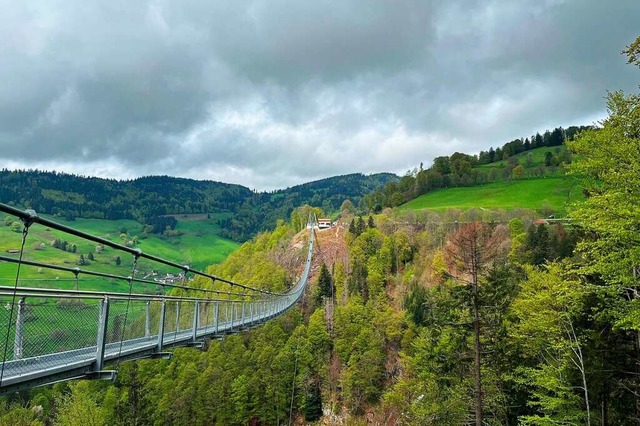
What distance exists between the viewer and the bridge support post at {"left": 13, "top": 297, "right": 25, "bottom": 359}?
4809 mm

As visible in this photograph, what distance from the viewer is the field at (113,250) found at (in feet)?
231

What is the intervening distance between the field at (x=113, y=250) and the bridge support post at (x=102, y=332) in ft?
141

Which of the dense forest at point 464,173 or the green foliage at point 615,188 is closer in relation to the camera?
the green foliage at point 615,188

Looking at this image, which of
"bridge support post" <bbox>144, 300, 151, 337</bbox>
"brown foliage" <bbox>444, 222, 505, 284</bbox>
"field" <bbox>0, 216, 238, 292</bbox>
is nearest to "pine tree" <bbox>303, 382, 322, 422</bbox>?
"field" <bbox>0, 216, 238, 292</bbox>

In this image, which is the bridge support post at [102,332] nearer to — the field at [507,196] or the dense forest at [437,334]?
the dense forest at [437,334]

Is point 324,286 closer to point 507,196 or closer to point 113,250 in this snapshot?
point 507,196

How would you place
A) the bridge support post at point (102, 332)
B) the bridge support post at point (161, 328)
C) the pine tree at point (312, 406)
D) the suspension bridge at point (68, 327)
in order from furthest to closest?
the pine tree at point (312, 406), the bridge support post at point (161, 328), the bridge support post at point (102, 332), the suspension bridge at point (68, 327)

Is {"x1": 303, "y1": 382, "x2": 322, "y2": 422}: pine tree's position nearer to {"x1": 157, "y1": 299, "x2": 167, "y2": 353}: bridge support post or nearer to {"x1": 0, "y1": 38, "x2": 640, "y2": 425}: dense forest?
{"x1": 0, "y1": 38, "x2": 640, "y2": 425}: dense forest

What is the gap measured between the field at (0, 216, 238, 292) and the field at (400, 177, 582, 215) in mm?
51156

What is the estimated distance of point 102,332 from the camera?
616cm

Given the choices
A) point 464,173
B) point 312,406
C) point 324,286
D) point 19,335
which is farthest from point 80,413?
point 464,173

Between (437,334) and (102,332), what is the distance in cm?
2210

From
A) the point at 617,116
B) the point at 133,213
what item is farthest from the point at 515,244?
the point at 133,213

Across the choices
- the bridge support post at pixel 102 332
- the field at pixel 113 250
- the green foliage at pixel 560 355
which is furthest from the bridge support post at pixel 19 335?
the field at pixel 113 250
